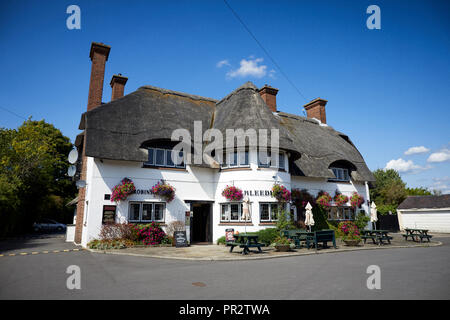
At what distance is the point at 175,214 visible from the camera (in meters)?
16.7

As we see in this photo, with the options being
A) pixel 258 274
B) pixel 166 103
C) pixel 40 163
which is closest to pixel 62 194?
pixel 40 163

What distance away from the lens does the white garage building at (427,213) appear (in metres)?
29.4

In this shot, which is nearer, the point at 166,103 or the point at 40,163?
the point at 166,103

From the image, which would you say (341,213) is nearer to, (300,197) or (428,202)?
(300,197)

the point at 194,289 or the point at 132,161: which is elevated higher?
the point at 132,161

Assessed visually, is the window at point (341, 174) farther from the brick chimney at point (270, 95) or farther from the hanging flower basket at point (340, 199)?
the brick chimney at point (270, 95)

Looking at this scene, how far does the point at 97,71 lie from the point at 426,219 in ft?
116

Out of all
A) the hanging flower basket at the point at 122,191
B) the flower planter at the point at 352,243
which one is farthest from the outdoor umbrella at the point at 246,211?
the hanging flower basket at the point at 122,191

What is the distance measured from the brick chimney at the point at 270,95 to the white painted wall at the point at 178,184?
844 centimetres

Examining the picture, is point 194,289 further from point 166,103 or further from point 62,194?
point 62,194

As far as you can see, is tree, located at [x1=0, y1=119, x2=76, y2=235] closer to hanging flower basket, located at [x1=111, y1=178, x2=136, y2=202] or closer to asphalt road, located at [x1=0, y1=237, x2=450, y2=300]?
hanging flower basket, located at [x1=111, y1=178, x2=136, y2=202]

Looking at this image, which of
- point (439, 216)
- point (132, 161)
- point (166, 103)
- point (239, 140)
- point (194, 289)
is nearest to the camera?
point (194, 289)

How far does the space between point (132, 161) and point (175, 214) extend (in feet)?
13.1

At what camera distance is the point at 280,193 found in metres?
16.6
